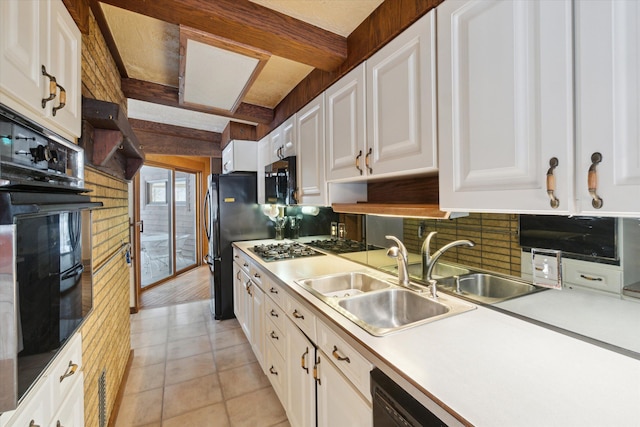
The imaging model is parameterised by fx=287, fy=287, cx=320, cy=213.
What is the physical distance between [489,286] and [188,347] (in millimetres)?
2698

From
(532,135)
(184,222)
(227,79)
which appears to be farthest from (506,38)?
(184,222)

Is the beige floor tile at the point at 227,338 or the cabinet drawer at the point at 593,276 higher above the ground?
the cabinet drawer at the point at 593,276

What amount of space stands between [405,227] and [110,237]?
192 centimetres

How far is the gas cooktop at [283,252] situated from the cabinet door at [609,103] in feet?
6.59

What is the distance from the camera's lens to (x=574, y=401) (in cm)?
71

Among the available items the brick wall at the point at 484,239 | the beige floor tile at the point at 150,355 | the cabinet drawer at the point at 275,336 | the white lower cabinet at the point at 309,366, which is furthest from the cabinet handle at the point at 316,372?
the beige floor tile at the point at 150,355

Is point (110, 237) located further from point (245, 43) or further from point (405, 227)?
point (405, 227)

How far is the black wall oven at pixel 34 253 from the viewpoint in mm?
641

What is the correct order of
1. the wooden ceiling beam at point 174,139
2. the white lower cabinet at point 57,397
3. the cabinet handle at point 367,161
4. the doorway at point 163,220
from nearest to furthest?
the white lower cabinet at point 57,397 < the cabinet handle at point 367,161 < the wooden ceiling beam at point 174,139 < the doorway at point 163,220

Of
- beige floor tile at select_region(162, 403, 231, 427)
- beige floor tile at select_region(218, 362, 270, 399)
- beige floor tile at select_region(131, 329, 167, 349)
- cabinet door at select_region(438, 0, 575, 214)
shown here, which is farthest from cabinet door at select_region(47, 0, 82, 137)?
beige floor tile at select_region(131, 329, 167, 349)

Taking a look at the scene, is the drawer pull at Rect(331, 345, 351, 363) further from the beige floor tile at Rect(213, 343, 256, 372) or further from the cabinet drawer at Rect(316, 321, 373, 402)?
the beige floor tile at Rect(213, 343, 256, 372)

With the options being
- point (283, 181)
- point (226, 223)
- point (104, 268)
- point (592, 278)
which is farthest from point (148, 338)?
point (592, 278)

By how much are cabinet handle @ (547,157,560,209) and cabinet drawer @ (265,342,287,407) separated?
163cm

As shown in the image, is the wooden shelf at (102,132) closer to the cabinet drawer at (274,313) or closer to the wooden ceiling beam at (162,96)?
the wooden ceiling beam at (162,96)
